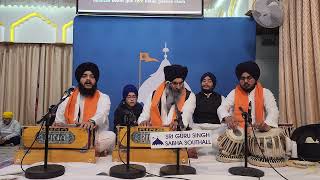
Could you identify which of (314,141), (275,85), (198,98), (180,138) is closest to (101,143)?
(180,138)

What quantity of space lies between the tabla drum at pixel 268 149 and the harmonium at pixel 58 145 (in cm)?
151

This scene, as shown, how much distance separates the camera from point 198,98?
173 inches

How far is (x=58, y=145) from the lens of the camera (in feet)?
9.41

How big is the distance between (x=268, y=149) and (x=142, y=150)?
1.16 meters

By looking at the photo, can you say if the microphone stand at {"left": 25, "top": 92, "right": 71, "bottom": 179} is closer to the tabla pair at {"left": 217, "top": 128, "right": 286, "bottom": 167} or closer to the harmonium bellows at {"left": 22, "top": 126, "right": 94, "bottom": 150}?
the harmonium bellows at {"left": 22, "top": 126, "right": 94, "bottom": 150}

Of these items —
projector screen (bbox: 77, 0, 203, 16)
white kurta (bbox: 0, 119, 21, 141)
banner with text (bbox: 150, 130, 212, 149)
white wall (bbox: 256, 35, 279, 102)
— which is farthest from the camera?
white kurta (bbox: 0, 119, 21, 141)

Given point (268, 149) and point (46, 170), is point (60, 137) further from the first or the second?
point (268, 149)

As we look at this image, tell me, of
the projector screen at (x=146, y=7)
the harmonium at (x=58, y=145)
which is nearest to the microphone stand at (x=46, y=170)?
the harmonium at (x=58, y=145)

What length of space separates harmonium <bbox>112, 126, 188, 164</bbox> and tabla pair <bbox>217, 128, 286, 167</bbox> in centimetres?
46

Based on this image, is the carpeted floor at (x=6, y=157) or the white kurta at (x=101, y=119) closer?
the carpeted floor at (x=6, y=157)

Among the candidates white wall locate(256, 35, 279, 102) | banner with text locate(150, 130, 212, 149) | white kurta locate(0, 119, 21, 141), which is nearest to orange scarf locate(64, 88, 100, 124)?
banner with text locate(150, 130, 212, 149)

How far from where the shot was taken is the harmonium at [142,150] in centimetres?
289

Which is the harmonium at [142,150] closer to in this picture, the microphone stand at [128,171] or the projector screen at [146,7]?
the microphone stand at [128,171]

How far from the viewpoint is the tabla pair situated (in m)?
2.86
